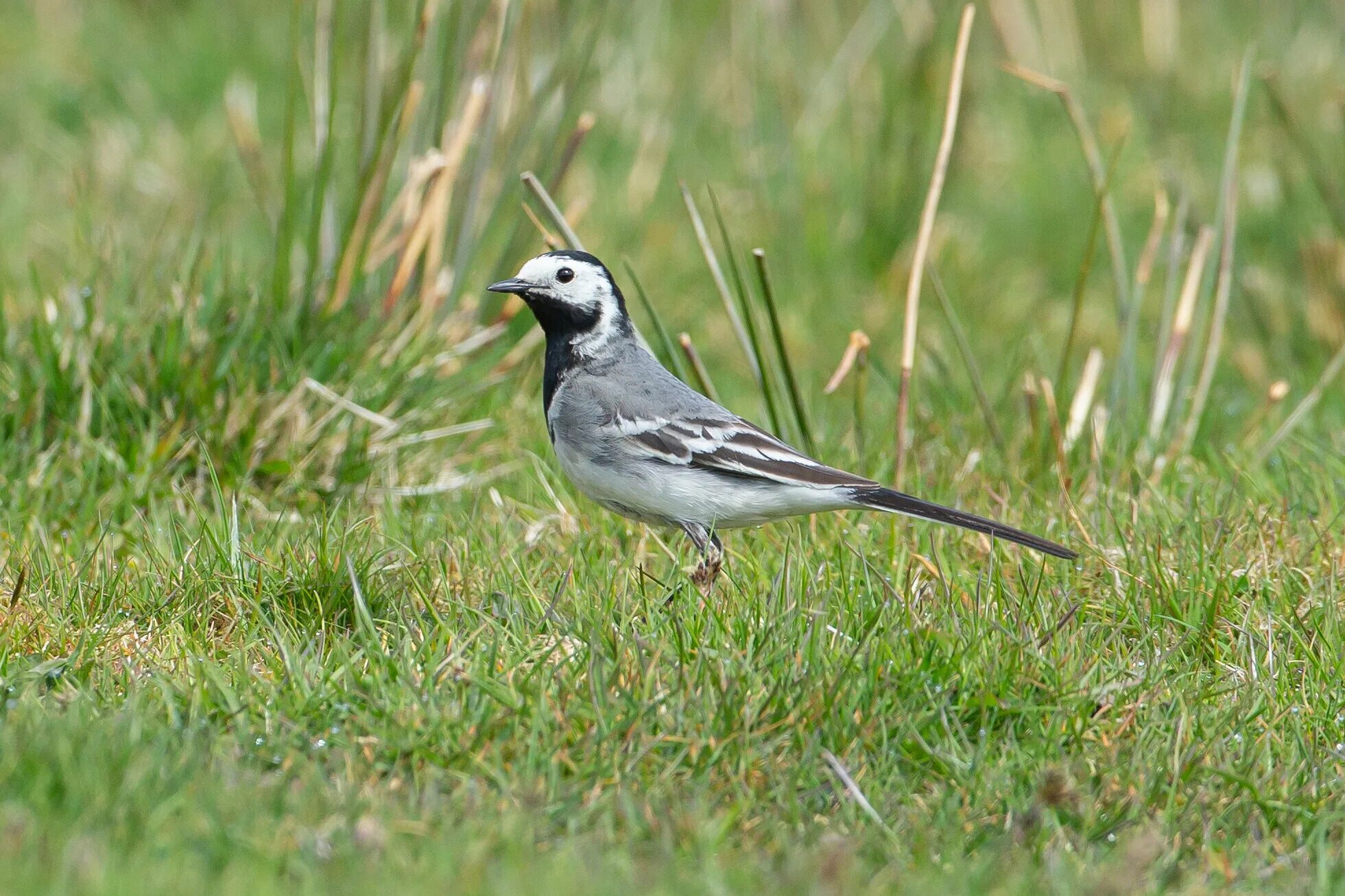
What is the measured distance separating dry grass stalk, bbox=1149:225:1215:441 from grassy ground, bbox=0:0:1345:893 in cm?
8

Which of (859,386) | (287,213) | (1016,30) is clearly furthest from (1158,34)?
(287,213)

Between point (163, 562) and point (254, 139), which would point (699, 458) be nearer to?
point (163, 562)

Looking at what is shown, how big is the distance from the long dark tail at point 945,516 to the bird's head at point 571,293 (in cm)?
124

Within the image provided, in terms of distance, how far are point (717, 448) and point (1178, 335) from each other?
2.28 m

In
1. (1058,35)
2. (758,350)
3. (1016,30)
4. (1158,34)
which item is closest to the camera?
(758,350)

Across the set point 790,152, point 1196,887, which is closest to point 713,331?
point 790,152

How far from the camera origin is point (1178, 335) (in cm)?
604

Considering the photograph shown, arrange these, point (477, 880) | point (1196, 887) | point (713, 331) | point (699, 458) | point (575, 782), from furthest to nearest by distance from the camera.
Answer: point (713, 331) < point (699, 458) < point (575, 782) < point (1196, 887) < point (477, 880)

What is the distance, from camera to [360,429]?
5555mm

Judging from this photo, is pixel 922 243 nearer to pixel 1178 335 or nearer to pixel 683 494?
pixel 1178 335

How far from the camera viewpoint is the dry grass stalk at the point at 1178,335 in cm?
599

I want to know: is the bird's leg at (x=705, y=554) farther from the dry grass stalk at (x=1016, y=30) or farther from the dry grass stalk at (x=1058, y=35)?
the dry grass stalk at (x=1058, y=35)

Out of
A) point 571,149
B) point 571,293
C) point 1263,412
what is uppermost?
point 571,149

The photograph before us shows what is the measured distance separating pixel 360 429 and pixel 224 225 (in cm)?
335
